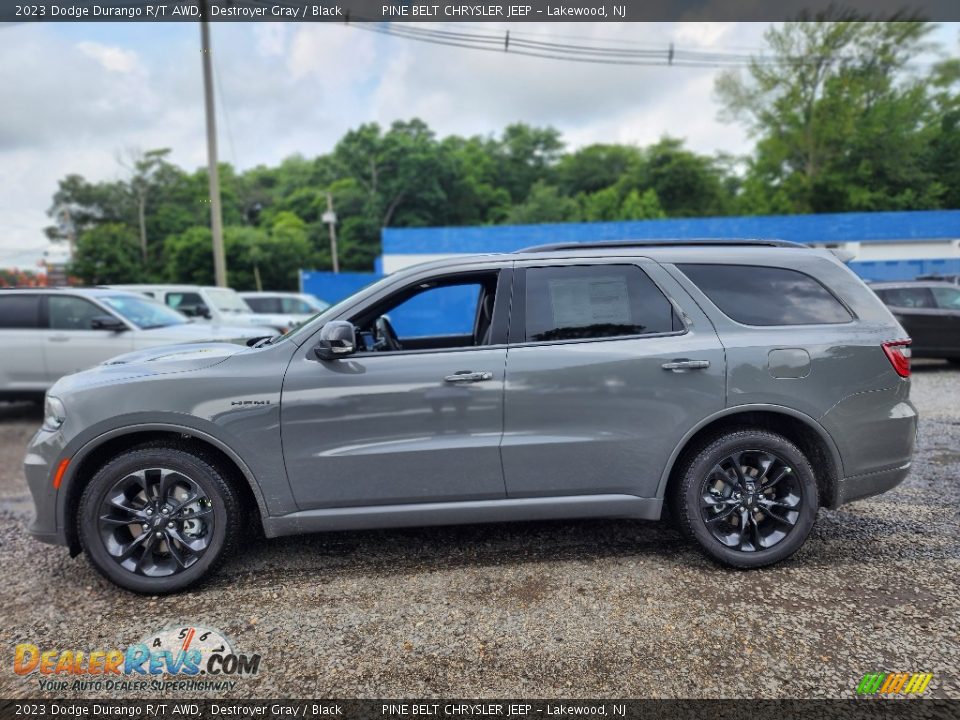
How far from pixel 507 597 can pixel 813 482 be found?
1824mm

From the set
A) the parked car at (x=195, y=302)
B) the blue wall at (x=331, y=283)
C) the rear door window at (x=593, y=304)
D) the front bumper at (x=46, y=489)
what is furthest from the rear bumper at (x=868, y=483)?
the blue wall at (x=331, y=283)

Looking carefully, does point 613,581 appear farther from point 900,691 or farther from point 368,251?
point 368,251

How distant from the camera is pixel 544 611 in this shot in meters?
2.76

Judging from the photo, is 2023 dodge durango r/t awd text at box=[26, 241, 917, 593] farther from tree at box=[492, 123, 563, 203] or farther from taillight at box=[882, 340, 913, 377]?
tree at box=[492, 123, 563, 203]

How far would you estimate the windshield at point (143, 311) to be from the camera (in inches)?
280

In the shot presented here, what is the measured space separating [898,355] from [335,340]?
3131mm

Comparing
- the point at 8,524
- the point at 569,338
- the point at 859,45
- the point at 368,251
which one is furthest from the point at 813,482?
the point at 368,251

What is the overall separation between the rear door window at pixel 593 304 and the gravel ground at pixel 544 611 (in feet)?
4.51

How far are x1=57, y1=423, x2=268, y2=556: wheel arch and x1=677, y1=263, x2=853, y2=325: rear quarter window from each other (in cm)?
276

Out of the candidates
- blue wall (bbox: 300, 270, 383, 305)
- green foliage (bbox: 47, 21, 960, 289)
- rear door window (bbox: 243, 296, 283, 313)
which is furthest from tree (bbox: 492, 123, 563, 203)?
rear door window (bbox: 243, 296, 283, 313)

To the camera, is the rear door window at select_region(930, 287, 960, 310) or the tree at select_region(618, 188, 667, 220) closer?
the rear door window at select_region(930, 287, 960, 310)

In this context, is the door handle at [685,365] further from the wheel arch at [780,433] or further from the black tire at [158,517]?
the black tire at [158,517]

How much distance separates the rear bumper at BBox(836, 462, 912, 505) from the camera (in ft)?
10.3

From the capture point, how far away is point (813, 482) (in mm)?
Result: 3076
